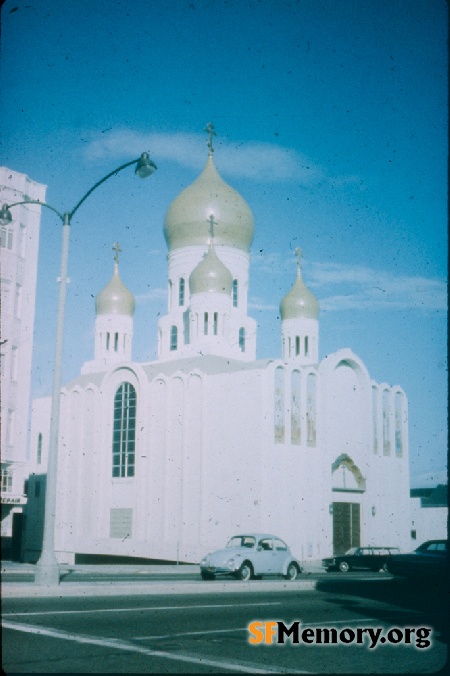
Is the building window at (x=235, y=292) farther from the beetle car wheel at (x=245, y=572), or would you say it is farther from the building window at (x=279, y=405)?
the beetle car wheel at (x=245, y=572)

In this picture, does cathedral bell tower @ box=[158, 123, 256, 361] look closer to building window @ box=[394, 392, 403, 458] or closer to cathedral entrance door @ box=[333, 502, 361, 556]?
building window @ box=[394, 392, 403, 458]

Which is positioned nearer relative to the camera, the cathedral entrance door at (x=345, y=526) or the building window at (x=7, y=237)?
the building window at (x=7, y=237)

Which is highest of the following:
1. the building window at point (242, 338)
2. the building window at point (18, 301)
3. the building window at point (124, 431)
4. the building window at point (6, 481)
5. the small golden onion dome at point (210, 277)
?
the small golden onion dome at point (210, 277)

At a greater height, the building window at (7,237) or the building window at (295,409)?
the building window at (7,237)

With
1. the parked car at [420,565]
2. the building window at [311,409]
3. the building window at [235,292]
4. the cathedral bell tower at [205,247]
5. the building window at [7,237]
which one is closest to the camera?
the parked car at [420,565]

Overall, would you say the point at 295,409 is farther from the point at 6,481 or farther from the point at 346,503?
the point at 6,481

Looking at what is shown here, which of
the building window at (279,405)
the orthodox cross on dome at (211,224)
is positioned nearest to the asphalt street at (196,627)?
the building window at (279,405)

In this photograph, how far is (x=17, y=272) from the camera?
29.7 metres

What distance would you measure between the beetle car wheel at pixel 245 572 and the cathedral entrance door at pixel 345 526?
52.9 ft

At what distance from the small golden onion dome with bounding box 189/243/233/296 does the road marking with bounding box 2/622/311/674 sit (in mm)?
31906

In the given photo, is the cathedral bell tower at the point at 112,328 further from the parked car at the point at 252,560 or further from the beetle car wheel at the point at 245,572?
the beetle car wheel at the point at 245,572

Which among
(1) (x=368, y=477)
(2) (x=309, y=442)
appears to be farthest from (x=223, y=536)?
(1) (x=368, y=477)

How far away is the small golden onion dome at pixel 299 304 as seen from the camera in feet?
157

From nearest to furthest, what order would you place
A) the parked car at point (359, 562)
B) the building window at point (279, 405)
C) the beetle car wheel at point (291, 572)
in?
the beetle car wheel at point (291, 572), the parked car at point (359, 562), the building window at point (279, 405)
